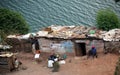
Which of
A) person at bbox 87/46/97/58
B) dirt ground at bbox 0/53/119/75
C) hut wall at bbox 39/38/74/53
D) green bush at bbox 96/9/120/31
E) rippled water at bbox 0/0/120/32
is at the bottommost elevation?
dirt ground at bbox 0/53/119/75

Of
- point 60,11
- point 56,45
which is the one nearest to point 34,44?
point 56,45

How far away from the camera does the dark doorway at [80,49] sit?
90.3 feet

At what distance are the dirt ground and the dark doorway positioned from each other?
2.71 ft

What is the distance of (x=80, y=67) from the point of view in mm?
25516

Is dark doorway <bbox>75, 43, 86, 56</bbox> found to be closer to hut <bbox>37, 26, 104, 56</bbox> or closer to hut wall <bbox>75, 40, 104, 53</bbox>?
hut <bbox>37, 26, 104, 56</bbox>

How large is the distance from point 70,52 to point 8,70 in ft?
17.2

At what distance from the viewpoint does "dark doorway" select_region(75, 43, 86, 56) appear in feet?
90.3

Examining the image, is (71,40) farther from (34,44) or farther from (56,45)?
(34,44)

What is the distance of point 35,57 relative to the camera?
27.8m

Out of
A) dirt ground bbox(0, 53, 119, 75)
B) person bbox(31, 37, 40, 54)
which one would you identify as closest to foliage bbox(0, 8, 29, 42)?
person bbox(31, 37, 40, 54)

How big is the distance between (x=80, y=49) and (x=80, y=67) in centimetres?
267

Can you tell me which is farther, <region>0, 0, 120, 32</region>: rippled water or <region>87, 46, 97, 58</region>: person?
<region>0, 0, 120, 32</region>: rippled water

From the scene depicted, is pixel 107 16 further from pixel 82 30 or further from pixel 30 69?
pixel 30 69

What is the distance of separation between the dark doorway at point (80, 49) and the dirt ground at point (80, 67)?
0.83m
